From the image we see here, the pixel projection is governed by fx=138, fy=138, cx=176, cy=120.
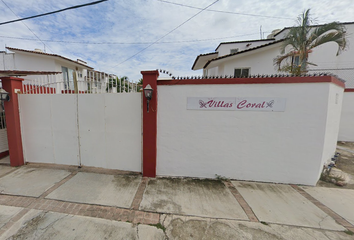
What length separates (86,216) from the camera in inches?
102

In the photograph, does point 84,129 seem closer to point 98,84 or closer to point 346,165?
point 98,84

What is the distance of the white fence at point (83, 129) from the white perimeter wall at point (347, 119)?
36.7ft

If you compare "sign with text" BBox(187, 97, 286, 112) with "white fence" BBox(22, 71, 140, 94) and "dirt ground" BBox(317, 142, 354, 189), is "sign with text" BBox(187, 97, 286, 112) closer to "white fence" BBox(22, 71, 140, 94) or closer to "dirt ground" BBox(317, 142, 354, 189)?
"white fence" BBox(22, 71, 140, 94)

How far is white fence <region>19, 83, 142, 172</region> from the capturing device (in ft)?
13.1

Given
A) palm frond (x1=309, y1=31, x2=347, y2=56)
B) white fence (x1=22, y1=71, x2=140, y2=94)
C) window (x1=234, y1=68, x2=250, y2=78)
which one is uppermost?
palm frond (x1=309, y1=31, x2=347, y2=56)

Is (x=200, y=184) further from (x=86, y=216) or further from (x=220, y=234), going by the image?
(x=86, y=216)

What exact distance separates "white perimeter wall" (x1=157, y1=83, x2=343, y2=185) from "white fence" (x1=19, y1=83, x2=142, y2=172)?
928mm

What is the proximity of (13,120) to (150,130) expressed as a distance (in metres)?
4.38

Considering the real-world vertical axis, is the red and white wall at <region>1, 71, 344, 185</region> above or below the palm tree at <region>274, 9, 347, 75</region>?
below

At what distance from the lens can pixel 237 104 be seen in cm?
366

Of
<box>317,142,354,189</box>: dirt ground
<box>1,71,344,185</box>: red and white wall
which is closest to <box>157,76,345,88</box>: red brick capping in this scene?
<box>1,71,344,185</box>: red and white wall

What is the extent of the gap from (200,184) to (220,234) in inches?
55.4

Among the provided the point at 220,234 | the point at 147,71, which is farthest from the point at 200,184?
the point at 147,71

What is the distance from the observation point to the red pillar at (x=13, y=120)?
4.16 metres
